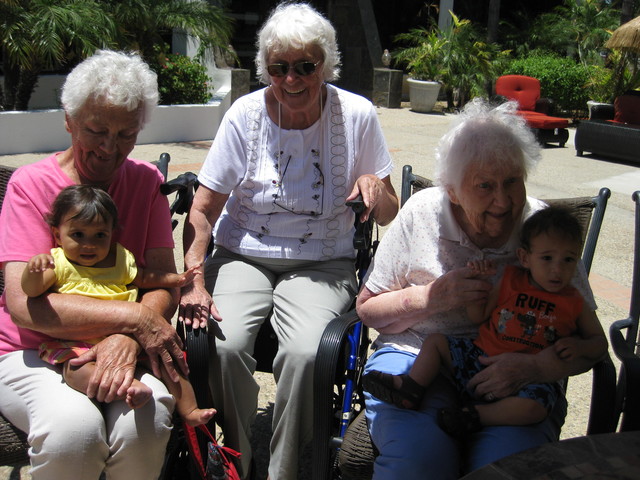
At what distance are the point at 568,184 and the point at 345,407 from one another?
7.22 m

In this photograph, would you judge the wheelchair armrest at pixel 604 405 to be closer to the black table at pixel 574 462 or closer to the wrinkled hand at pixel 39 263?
the black table at pixel 574 462

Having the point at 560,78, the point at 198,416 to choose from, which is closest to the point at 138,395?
the point at 198,416

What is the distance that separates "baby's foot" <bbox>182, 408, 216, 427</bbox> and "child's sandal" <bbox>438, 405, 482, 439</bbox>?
75 cm

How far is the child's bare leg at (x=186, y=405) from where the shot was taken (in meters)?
2.21

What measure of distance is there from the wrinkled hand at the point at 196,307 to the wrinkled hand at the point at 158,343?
0.44ft

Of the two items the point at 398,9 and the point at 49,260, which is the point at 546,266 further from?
the point at 398,9

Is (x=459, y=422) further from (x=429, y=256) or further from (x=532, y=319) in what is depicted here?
(x=429, y=256)

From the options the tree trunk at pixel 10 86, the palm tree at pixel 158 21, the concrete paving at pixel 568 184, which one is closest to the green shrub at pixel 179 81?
the palm tree at pixel 158 21

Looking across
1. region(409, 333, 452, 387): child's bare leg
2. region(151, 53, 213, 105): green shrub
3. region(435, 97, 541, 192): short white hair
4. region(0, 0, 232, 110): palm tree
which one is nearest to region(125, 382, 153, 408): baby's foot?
region(409, 333, 452, 387): child's bare leg

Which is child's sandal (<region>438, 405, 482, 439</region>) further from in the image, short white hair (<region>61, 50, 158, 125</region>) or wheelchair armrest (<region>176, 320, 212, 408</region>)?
short white hair (<region>61, 50, 158, 125</region>)

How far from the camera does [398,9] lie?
20688 mm

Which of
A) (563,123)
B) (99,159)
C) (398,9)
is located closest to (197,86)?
(563,123)

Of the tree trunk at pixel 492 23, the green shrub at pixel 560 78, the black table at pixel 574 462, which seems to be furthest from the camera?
the tree trunk at pixel 492 23

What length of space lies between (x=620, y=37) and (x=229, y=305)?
1178 cm
